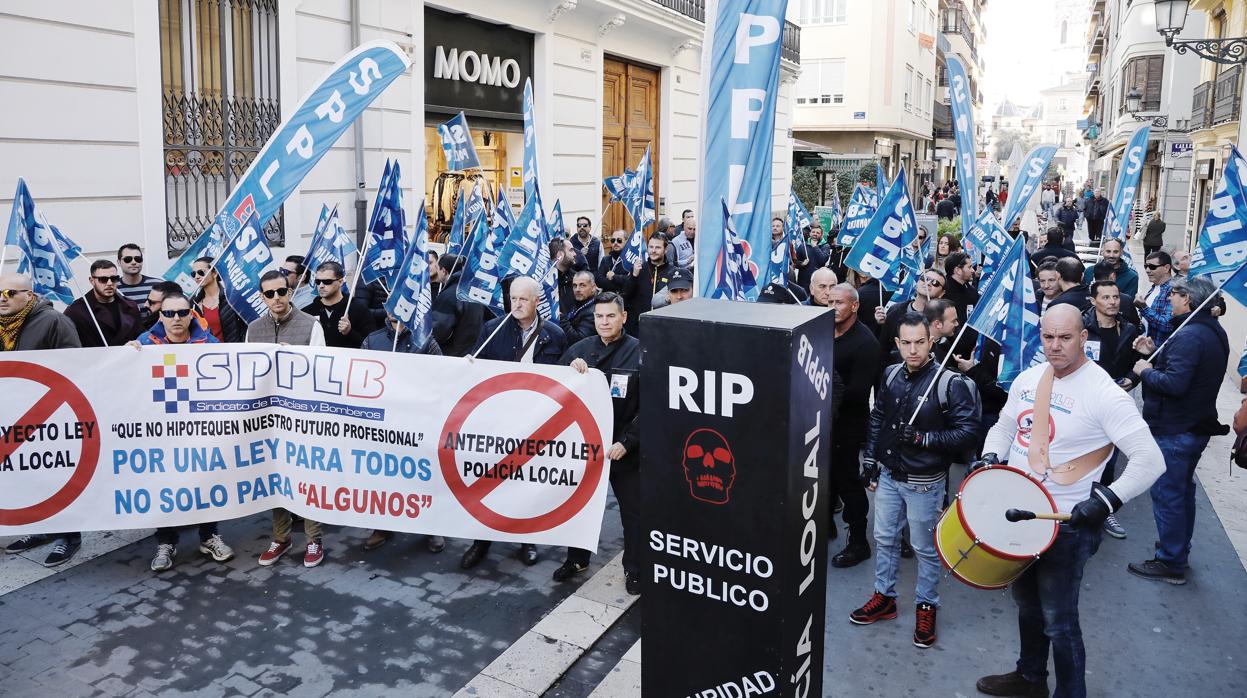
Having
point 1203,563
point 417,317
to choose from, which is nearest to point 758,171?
point 417,317

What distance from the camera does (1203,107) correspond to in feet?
77.6

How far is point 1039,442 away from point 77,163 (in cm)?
906

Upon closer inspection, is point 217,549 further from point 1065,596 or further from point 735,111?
point 1065,596

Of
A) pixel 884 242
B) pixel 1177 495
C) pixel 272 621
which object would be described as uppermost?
pixel 884 242

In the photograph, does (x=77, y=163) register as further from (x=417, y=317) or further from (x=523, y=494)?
(x=523, y=494)

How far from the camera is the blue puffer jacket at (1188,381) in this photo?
19.7 ft

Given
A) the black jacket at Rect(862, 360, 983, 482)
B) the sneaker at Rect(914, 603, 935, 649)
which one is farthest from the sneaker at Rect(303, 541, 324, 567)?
the sneaker at Rect(914, 603, 935, 649)

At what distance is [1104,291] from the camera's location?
23.1 feet

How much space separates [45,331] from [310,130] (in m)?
2.28

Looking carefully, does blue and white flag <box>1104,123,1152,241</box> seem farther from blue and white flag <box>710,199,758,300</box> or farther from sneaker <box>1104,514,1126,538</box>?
blue and white flag <box>710,199,758,300</box>

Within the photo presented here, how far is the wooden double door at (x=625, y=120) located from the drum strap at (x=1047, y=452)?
14.6 metres

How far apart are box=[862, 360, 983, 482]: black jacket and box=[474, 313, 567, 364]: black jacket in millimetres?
2370

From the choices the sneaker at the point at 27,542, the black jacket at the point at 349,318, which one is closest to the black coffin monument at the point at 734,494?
the black jacket at the point at 349,318

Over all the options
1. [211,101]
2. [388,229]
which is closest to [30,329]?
[388,229]
